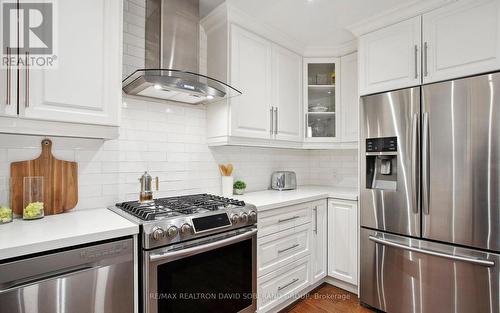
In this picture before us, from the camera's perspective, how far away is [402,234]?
1.99 meters

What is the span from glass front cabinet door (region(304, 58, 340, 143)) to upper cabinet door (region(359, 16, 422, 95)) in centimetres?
59

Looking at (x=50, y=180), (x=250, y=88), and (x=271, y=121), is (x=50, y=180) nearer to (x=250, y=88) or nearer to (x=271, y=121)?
(x=250, y=88)

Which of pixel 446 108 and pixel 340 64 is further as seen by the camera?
pixel 340 64

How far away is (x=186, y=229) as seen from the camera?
56.1 inches

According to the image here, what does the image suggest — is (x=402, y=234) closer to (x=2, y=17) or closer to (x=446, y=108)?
(x=446, y=108)

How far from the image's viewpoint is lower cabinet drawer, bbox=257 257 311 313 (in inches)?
76.1

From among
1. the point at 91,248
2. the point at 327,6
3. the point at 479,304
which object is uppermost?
the point at 327,6

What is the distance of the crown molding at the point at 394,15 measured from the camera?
1888 millimetres

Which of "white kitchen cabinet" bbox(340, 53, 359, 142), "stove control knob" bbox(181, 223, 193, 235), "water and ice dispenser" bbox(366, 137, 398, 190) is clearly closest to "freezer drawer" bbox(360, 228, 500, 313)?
"water and ice dispenser" bbox(366, 137, 398, 190)

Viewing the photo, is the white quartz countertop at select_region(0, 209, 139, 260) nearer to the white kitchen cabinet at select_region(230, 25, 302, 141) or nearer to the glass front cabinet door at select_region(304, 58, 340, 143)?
the white kitchen cabinet at select_region(230, 25, 302, 141)

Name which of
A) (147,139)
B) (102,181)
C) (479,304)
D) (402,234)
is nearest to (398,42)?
(402,234)

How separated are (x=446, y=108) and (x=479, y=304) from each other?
131cm

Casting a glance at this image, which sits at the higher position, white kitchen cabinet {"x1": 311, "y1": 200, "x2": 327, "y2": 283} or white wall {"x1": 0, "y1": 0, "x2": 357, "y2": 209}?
white wall {"x1": 0, "y1": 0, "x2": 357, "y2": 209}

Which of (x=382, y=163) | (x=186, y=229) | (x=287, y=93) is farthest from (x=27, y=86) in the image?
(x=382, y=163)
